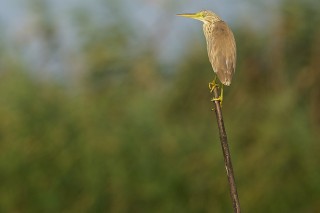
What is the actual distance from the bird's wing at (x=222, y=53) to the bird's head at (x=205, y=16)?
4cm

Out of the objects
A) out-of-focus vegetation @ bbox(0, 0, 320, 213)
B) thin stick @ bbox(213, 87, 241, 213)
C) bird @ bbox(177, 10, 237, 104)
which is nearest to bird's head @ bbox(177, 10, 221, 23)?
bird @ bbox(177, 10, 237, 104)

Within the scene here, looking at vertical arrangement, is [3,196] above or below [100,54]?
below

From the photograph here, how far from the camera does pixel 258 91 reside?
12.1 m

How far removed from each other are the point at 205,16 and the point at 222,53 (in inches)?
14.7

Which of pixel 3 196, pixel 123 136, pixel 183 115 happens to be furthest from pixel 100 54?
pixel 3 196

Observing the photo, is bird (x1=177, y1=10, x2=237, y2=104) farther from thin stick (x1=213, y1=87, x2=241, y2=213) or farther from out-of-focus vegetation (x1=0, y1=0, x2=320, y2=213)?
out-of-focus vegetation (x1=0, y1=0, x2=320, y2=213)

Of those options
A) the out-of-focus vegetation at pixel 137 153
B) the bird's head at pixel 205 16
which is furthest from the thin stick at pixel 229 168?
the out-of-focus vegetation at pixel 137 153

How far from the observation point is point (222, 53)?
3004 millimetres

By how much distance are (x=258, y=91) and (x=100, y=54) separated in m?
1.98

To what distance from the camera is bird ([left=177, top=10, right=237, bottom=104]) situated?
2941 mm

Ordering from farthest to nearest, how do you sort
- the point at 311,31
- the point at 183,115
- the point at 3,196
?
the point at 311,31
the point at 183,115
the point at 3,196

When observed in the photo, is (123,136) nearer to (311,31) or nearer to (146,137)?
(146,137)

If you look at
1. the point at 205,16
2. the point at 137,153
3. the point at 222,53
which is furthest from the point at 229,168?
the point at 137,153

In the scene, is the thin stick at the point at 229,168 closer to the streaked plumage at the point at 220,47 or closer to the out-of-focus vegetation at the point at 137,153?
the streaked plumage at the point at 220,47
